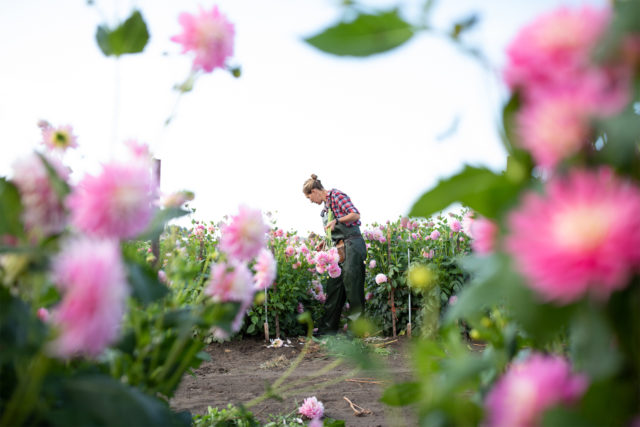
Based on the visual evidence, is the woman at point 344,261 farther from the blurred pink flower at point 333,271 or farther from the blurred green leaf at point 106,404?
the blurred green leaf at point 106,404

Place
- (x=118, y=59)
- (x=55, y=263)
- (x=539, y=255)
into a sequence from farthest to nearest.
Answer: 1. (x=118, y=59)
2. (x=55, y=263)
3. (x=539, y=255)

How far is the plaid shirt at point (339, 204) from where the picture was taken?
18.6ft

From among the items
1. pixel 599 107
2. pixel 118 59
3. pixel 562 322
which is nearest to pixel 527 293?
pixel 562 322

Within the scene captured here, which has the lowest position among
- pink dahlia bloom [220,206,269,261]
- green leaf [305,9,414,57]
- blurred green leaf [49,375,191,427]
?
blurred green leaf [49,375,191,427]

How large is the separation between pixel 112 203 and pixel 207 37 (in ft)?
1.10

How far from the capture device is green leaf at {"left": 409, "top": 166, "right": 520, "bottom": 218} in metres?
0.42

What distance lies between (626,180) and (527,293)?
5.0 inches

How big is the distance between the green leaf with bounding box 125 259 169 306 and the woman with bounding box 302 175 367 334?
5079 millimetres

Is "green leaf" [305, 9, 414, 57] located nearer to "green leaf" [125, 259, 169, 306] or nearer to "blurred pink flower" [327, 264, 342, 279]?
"green leaf" [125, 259, 169, 306]

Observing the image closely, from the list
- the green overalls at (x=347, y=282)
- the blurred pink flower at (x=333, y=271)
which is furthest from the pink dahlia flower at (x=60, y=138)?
the green overalls at (x=347, y=282)

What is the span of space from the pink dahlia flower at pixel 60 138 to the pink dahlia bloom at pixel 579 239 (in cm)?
74

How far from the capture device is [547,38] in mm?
344

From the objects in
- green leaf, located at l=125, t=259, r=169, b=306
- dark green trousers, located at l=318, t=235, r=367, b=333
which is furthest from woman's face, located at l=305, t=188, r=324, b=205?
green leaf, located at l=125, t=259, r=169, b=306

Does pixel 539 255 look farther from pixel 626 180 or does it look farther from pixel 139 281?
pixel 139 281
